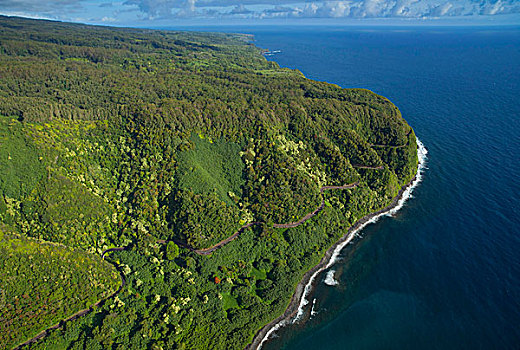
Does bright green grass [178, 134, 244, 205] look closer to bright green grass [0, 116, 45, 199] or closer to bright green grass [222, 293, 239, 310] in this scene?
bright green grass [222, 293, 239, 310]

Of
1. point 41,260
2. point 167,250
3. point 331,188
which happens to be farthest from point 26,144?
point 331,188

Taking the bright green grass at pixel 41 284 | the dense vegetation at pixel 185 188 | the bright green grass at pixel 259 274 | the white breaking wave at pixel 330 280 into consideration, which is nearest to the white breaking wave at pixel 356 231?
the white breaking wave at pixel 330 280

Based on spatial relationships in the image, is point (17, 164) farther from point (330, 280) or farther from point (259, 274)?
point (330, 280)

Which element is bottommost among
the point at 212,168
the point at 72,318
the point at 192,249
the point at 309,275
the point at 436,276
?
the point at 309,275

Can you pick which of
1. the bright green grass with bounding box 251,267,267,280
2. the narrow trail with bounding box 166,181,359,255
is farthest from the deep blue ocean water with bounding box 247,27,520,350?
the narrow trail with bounding box 166,181,359,255

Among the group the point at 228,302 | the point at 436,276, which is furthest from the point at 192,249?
the point at 436,276

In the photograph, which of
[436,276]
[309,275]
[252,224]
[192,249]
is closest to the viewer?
[436,276]

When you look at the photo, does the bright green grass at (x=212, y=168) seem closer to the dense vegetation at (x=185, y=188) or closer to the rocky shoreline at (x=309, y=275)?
the dense vegetation at (x=185, y=188)
